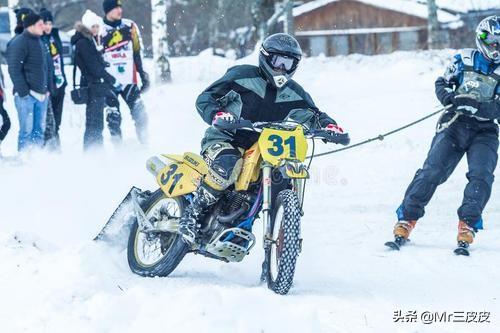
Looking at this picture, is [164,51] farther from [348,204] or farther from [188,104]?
[348,204]

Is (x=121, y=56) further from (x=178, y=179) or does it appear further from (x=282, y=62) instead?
(x=282, y=62)

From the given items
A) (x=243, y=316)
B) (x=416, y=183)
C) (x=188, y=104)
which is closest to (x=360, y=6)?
(x=188, y=104)

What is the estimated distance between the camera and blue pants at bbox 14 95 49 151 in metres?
11.5

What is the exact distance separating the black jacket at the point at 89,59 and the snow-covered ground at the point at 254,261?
3.50 feet

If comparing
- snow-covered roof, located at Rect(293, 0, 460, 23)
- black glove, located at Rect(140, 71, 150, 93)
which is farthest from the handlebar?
snow-covered roof, located at Rect(293, 0, 460, 23)

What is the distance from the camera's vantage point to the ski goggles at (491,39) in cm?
749

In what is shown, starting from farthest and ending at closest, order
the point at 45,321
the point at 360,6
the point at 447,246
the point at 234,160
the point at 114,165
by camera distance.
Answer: the point at 360,6
the point at 114,165
the point at 447,246
the point at 234,160
the point at 45,321

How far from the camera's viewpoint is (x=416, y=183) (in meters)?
7.86

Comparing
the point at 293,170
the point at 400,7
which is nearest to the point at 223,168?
the point at 293,170

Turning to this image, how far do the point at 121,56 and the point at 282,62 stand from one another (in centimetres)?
609

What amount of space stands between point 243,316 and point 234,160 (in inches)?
57.1

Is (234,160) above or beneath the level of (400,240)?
above

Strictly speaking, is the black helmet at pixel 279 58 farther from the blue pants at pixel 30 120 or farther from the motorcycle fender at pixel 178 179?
the blue pants at pixel 30 120

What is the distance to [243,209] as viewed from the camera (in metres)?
6.19
